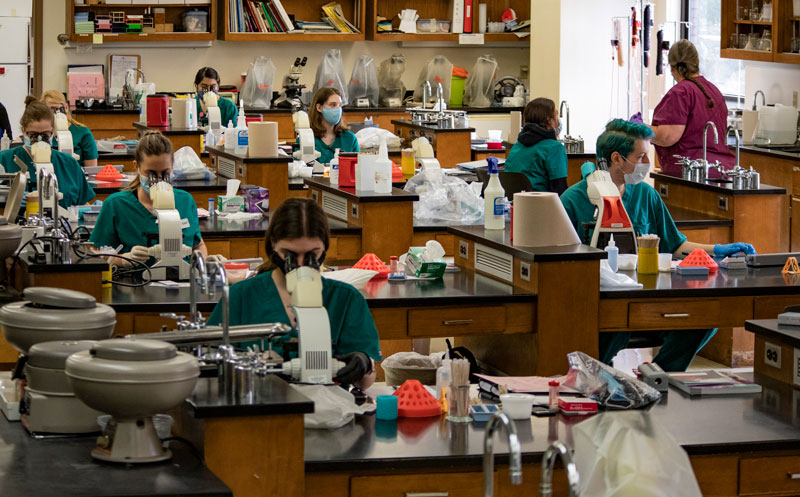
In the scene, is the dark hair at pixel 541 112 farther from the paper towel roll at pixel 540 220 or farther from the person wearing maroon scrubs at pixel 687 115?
the paper towel roll at pixel 540 220

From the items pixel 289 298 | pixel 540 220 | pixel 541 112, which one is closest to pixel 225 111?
pixel 541 112

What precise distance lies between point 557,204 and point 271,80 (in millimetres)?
7611

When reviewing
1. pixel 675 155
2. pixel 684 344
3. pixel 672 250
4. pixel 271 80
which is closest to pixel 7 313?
pixel 684 344

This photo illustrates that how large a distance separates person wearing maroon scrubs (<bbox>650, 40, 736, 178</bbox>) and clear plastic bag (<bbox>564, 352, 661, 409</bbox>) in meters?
4.29

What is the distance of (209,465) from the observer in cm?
250

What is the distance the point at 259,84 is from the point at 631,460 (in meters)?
10.0

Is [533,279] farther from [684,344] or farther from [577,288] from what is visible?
[684,344]

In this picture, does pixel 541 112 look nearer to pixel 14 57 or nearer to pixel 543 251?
pixel 543 251

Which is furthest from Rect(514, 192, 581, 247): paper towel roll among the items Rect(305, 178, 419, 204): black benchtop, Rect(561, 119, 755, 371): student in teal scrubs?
Rect(305, 178, 419, 204): black benchtop

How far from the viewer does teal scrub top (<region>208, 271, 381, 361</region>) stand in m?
3.41

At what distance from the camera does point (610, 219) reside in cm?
481

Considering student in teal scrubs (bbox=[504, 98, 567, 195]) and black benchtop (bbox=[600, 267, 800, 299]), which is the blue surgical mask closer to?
student in teal scrubs (bbox=[504, 98, 567, 195])

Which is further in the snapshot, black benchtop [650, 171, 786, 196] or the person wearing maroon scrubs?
the person wearing maroon scrubs

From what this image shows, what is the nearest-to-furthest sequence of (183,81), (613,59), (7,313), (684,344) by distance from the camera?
(7,313) < (684,344) < (613,59) < (183,81)
